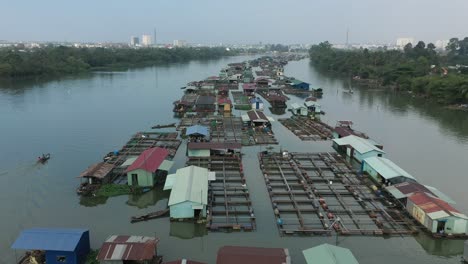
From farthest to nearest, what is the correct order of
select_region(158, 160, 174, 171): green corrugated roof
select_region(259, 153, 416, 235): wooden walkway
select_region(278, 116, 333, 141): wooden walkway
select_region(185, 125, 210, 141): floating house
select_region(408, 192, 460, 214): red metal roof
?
select_region(278, 116, 333, 141): wooden walkway < select_region(185, 125, 210, 141): floating house < select_region(158, 160, 174, 171): green corrugated roof < select_region(259, 153, 416, 235): wooden walkway < select_region(408, 192, 460, 214): red metal roof

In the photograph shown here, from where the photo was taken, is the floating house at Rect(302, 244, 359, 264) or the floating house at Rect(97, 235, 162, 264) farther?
the floating house at Rect(97, 235, 162, 264)

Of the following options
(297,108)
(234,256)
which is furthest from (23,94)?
(234,256)

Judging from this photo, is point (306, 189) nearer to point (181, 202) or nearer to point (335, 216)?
point (335, 216)

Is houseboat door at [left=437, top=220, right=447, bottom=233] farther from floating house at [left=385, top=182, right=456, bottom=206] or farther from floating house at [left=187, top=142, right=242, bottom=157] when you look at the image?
floating house at [left=187, top=142, right=242, bottom=157]

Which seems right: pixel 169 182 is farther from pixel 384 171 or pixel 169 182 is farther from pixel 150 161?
pixel 384 171

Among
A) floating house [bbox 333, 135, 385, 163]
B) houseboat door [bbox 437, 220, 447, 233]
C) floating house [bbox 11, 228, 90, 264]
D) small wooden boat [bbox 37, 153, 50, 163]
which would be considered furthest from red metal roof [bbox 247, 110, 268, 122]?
floating house [bbox 11, 228, 90, 264]
